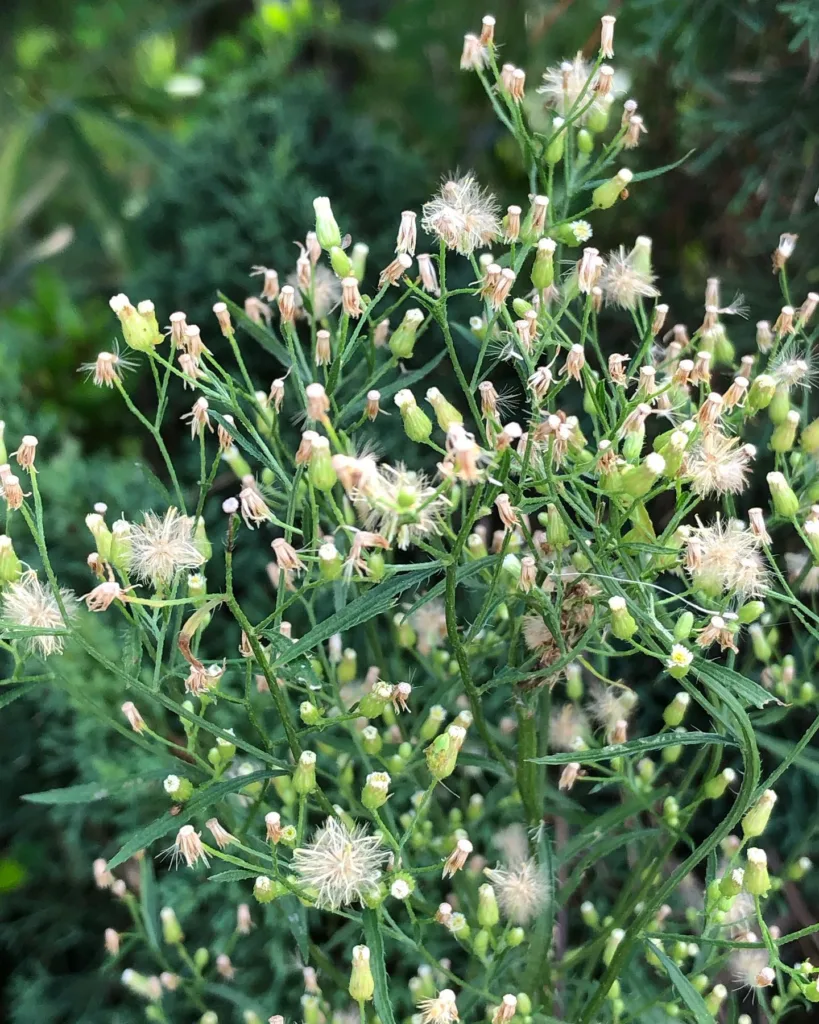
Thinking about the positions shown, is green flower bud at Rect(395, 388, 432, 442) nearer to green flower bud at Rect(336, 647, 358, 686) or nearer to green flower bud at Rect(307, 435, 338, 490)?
green flower bud at Rect(307, 435, 338, 490)

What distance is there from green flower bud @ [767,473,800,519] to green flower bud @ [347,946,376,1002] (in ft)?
0.91

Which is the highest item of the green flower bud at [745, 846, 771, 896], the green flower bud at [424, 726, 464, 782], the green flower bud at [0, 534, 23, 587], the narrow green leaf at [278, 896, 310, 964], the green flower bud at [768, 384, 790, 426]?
the green flower bud at [768, 384, 790, 426]

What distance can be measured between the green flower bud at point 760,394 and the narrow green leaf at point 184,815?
0.94 feet

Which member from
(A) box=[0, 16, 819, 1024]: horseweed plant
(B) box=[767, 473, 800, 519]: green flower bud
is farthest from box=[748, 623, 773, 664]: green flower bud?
(B) box=[767, 473, 800, 519]: green flower bud

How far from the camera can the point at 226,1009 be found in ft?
2.62

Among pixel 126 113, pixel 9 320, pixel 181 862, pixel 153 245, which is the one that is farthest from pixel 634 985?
pixel 126 113

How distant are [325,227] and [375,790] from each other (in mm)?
260

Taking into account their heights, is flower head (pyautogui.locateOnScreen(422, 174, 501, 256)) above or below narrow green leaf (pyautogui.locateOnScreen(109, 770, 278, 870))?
above

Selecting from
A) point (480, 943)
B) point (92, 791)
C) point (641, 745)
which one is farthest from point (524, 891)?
point (92, 791)

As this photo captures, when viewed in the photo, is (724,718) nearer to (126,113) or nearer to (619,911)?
(619,911)

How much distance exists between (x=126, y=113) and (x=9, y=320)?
1.26 ft

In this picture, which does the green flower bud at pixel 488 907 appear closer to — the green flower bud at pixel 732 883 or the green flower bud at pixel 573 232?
the green flower bud at pixel 732 883

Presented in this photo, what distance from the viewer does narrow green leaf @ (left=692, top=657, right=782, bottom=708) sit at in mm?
390

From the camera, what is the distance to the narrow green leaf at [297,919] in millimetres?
476
